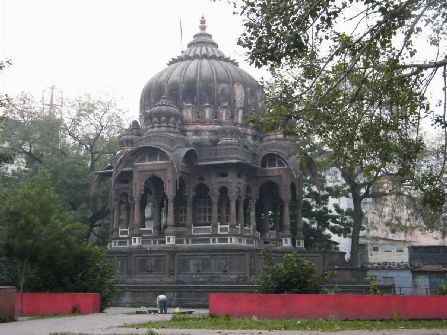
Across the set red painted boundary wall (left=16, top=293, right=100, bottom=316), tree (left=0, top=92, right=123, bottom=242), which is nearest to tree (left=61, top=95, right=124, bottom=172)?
tree (left=0, top=92, right=123, bottom=242)

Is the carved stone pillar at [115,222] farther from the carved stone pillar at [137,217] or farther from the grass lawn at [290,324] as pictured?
the grass lawn at [290,324]

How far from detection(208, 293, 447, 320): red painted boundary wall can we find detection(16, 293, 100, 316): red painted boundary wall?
5097 mm

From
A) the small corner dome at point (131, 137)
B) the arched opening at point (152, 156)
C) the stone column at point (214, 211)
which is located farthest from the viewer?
the small corner dome at point (131, 137)

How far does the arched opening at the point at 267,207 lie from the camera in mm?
37812

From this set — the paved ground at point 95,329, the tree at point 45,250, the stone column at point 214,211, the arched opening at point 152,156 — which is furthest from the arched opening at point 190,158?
the paved ground at point 95,329

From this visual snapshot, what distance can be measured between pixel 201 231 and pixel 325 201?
1059 cm

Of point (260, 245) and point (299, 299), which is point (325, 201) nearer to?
point (260, 245)

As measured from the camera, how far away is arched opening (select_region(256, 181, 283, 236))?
1489 inches

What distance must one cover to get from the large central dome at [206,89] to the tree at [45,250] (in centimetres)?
1628

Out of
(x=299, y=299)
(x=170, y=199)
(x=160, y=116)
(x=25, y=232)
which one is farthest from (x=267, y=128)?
(x=160, y=116)

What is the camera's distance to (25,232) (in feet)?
69.7

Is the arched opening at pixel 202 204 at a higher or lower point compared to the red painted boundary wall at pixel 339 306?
higher

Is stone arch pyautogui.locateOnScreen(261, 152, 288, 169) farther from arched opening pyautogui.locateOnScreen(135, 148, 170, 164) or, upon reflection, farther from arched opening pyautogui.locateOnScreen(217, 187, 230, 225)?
arched opening pyautogui.locateOnScreen(135, 148, 170, 164)

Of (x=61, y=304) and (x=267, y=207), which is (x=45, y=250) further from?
(x=267, y=207)
